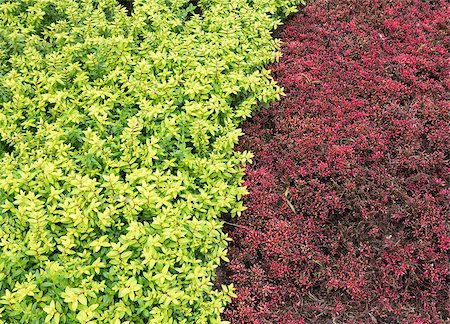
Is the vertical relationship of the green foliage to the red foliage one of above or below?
above

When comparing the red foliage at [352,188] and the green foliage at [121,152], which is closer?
the green foliage at [121,152]

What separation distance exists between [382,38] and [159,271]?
9.82 ft

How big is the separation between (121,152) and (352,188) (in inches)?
63.1

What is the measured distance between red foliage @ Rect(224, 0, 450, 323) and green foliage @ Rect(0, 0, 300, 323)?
0.24 meters

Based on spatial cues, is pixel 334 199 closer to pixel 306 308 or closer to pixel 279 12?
pixel 306 308

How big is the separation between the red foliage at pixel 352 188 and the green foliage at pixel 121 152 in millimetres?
243

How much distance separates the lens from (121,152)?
310 cm

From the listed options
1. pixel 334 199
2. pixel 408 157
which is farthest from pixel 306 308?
pixel 408 157

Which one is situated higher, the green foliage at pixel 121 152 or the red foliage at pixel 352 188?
the green foliage at pixel 121 152

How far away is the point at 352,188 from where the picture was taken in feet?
10.4

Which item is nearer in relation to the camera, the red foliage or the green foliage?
the green foliage

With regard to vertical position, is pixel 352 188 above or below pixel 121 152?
below

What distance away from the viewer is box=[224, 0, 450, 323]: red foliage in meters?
2.87

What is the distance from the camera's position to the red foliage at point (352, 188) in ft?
9.40
